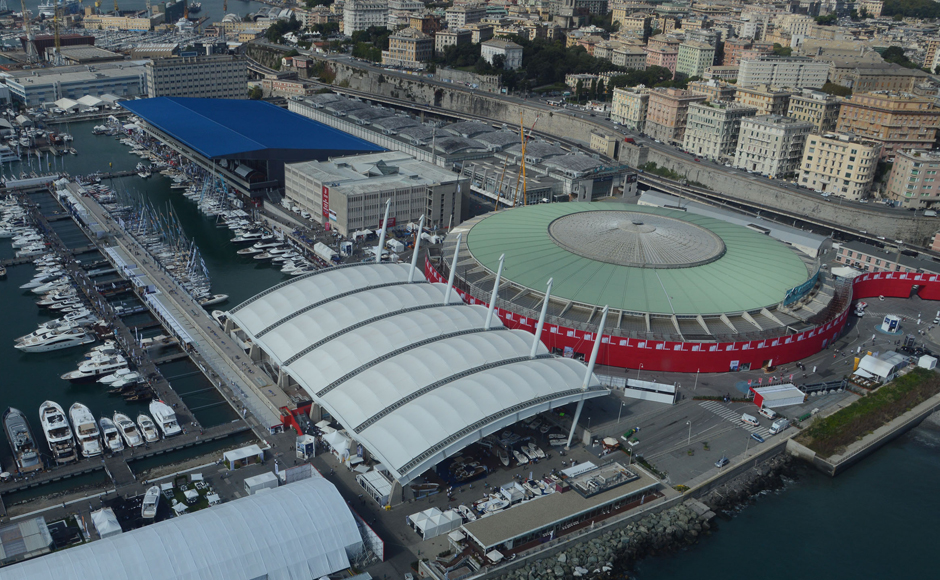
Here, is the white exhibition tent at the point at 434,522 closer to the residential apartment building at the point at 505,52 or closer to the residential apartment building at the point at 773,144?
the residential apartment building at the point at 773,144

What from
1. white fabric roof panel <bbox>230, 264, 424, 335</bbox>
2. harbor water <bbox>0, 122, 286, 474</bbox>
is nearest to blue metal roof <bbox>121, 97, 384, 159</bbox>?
harbor water <bbox>0, 122, 286, 474</bbox>

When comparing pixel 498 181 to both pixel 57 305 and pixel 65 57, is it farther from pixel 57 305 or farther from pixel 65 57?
pixel 65 57

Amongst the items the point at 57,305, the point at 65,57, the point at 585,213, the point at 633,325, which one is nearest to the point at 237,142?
the point at 57,305

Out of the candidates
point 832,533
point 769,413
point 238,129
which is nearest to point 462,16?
point 238,129

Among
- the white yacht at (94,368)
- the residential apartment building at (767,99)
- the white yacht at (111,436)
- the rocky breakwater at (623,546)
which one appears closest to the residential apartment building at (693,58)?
the residential apartment building at (767,99)

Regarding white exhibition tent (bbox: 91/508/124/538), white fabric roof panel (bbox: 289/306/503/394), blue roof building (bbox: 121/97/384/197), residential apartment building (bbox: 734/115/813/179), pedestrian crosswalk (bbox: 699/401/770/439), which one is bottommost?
white exhibition tent (bbox: 91/508/124/538)

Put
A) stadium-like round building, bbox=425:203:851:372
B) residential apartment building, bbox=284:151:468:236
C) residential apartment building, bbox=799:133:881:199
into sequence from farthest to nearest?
residential apartment building, bbox=799:133:881:199, residential apartment building, bbox=284:151:468:236, stadium-like round building, bbox=425:203:851:372

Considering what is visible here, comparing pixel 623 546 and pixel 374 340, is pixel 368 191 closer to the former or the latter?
pixel 374 340

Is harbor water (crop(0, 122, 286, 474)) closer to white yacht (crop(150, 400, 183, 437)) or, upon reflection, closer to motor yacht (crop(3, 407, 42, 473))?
motor yacht (crop(3, 407, 42, 473))
